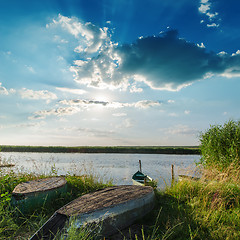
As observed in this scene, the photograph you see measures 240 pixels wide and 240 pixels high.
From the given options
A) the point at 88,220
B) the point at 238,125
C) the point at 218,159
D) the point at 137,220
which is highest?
the point at 238,125

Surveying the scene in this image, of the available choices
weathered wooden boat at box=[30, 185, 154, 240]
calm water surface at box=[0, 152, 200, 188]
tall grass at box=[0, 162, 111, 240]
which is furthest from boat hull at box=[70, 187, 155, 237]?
calm water surface at box=[0, 152, 200, 188]

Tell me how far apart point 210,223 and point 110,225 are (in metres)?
2.51

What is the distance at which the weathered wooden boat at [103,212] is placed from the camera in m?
4.05

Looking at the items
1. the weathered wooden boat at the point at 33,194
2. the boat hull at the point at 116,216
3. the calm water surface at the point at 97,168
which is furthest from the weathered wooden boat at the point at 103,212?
the calm water surface at the point at 97,168

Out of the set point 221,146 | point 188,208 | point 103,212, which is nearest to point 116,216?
point 103,212

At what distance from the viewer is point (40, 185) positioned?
6938mm

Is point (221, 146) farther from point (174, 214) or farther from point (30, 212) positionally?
point (30, 212)

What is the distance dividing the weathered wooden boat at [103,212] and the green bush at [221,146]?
578 centimetres

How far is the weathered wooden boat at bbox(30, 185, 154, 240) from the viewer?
4.05 meters

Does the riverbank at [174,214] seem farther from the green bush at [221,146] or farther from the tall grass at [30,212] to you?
the green bush at [221,146]

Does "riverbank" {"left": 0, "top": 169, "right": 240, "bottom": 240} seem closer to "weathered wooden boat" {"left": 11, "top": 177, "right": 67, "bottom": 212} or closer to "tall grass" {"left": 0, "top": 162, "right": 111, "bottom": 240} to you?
"tall grass" {"left": 0, "top": 162, "right": 111, "bottom": 240}

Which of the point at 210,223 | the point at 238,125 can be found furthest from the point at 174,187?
the point at 238,125

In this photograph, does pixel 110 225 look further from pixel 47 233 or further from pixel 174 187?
pixel 174 187

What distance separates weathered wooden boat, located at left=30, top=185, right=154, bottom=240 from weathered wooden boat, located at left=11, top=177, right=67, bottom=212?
1.61 meters
